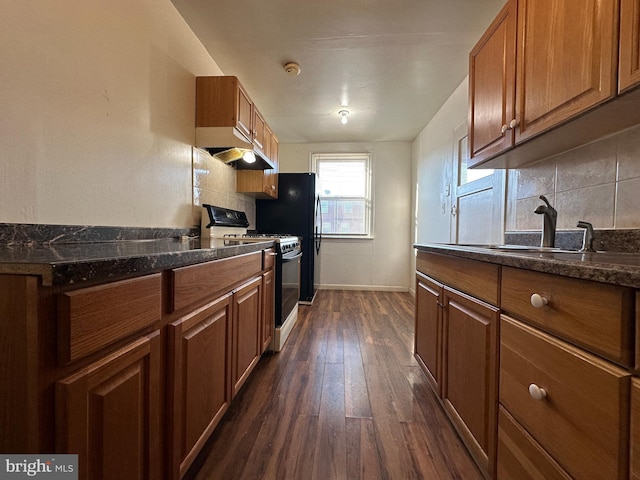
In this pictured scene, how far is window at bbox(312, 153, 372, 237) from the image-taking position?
4.43 metres

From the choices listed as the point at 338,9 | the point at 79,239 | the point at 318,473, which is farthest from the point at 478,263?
the point at 338,9

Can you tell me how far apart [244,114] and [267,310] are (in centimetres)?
155

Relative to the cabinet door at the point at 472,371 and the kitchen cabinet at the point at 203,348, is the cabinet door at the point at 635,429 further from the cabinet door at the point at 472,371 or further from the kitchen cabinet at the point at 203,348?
the kitchen cabinet at the point at 203,348

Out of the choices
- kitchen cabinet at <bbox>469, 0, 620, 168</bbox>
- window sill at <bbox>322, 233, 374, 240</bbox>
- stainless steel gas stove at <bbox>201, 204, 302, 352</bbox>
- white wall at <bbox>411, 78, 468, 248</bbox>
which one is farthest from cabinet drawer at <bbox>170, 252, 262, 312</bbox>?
window sill at <bbox>322, 233, 374, 240</bbox>

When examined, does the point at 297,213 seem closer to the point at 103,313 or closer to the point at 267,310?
the point at 267,310

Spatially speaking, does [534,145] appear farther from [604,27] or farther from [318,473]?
[318,473]

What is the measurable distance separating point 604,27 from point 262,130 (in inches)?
94.3

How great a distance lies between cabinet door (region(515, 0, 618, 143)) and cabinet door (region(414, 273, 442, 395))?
0.88 metres

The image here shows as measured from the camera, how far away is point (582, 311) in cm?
61

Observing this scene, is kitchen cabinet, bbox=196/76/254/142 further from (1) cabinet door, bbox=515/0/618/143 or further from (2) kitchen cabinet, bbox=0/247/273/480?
(1) cabinet door, bbox=515/0/618/143

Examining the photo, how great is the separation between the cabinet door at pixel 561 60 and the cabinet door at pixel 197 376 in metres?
1.56

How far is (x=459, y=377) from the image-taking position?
1.17 m

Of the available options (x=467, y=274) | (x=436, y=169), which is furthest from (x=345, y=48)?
(x=467, y=274)

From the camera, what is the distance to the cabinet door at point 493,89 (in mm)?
1306
